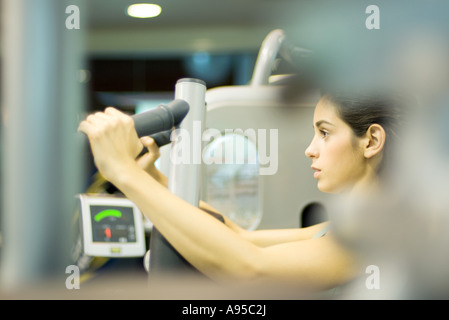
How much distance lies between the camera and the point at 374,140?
498 millimetres

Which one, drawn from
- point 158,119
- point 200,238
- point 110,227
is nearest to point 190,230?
point 200,238

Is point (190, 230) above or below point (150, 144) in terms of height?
below

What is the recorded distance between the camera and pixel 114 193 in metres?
0.72

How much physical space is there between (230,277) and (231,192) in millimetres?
336

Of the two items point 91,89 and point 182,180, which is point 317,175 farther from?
point 91,89

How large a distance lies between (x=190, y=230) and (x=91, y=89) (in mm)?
191

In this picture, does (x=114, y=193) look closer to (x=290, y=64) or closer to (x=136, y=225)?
(x=136, y=225)

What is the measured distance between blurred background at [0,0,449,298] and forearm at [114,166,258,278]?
0.06 meters

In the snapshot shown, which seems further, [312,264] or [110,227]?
[110,227]

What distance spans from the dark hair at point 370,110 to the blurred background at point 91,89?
2 centimetres

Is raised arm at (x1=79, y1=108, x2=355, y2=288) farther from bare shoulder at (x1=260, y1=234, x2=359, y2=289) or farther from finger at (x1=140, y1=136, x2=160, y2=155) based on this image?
finger at (x1=140, y1=136, x2=160, y2=155)

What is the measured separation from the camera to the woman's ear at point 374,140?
1.61 feet

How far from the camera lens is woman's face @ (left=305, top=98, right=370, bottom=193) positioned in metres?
0.51
